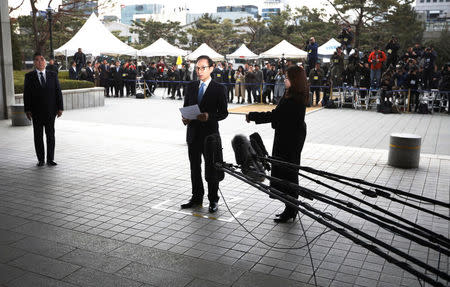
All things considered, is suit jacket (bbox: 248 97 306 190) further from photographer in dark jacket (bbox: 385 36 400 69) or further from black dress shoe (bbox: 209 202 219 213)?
photographer in dark jacket (bbox: 385 36 400 69)

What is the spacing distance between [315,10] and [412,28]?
10199mm

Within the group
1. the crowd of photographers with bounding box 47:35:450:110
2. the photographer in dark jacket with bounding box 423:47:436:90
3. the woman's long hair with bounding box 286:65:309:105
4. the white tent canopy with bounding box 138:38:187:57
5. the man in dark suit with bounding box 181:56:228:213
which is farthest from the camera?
the white tent canopy with bounding box 138:38:187:57

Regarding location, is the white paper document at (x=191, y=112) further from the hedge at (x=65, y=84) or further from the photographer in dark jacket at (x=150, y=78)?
the photographer in dark jacket at (x=150, y=78)

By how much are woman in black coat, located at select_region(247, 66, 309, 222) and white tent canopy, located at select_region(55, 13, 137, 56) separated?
63.9ft

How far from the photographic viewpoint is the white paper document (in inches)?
219

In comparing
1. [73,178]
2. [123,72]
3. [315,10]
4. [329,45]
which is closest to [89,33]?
[123,72]

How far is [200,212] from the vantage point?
6031 mm

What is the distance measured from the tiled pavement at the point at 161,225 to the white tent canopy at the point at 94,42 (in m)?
13.2

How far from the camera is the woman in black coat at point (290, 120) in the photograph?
5.39m

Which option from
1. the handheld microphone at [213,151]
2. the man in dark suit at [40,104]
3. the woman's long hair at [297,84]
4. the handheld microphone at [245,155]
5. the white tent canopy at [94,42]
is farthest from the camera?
the white tent canopy at [94,42]

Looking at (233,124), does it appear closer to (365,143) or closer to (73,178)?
(365,143)

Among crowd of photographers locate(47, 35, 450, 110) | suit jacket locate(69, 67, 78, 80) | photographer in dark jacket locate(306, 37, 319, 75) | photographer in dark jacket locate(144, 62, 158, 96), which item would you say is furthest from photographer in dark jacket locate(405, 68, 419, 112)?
suit jacket locate(69, 67, 78, 80)

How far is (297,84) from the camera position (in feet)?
17.6

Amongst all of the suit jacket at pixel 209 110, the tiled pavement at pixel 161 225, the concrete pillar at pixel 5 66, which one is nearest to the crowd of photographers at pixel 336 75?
the concrete pillar at pixel 5 66
